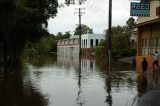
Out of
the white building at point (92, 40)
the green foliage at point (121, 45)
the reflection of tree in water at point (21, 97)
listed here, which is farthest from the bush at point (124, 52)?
the reflection of tree in water at point (21, 97)

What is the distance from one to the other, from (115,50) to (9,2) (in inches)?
1987

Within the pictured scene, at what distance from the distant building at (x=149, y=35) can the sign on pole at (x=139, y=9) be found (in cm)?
599

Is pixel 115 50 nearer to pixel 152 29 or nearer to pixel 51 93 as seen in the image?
pixel 152 29

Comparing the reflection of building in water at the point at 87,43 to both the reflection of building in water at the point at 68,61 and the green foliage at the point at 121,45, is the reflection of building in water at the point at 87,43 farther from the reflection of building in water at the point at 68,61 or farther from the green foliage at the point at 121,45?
the green foliage at the point at 121,45

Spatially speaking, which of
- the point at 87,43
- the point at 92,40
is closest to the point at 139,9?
the point at 92,40

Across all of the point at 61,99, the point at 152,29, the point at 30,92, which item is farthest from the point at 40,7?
the point at 61,99

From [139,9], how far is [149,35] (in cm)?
1131

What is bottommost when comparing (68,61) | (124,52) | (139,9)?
(68,61)

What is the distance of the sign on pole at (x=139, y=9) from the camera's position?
27.0 meters

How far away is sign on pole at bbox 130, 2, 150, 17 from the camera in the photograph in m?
27.0

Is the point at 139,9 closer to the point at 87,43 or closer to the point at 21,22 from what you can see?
the point at 21,22

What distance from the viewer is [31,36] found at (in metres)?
37.9

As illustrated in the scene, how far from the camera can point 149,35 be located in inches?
1519

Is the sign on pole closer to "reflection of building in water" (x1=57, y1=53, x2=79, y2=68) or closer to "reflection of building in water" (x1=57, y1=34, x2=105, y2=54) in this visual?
"reflection of building in water" (x1=57, y1=53, x2=79, y2=68)
